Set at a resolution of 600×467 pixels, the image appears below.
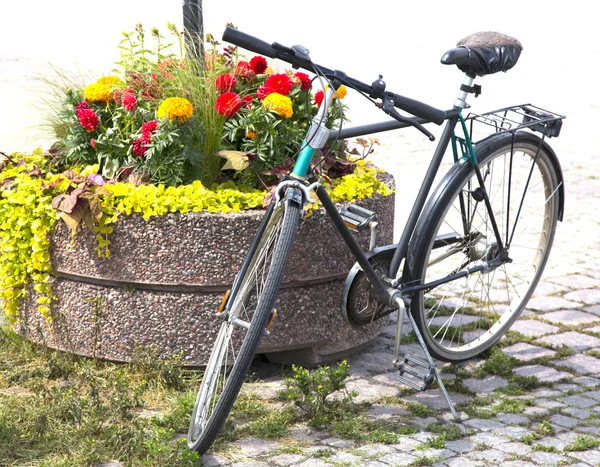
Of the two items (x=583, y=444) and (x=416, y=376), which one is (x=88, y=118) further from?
(x=583, y=444)

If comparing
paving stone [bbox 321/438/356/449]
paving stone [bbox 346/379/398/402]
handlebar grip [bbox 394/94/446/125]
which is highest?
handlebar grip [bbox 394/94/446/125]

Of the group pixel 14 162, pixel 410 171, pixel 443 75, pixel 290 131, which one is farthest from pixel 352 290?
pixel 443 75

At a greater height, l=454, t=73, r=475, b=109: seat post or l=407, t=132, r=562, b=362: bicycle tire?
l=454, t=73, r=475, b=109: seat post

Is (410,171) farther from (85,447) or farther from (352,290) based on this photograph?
(85,447)

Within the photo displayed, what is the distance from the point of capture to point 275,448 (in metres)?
3.42

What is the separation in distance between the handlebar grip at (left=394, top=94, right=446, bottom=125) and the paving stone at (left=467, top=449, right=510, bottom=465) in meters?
1.29

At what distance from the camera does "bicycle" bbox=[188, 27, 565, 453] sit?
3.16 meters

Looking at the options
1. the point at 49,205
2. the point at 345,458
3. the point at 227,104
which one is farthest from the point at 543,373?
the point at 49,205

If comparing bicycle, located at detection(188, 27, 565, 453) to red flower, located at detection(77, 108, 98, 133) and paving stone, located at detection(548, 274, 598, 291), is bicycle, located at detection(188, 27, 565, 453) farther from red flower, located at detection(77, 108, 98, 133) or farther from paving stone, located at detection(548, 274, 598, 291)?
red flower, located at detection(77, 108, 98, 133)

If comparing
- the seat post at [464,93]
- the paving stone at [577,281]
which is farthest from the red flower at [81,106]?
the paving stone at [577,281]

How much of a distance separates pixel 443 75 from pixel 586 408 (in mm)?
8677

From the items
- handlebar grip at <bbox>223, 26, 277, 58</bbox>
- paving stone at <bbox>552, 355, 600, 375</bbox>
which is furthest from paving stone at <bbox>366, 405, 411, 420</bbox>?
handlebar grip at <bbox>223, 26, 277, 58</bbox>

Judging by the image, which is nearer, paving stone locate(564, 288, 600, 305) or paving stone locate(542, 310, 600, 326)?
paving stone locate(542, 310, 600, 326)

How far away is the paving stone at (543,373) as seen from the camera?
425 centimetres
